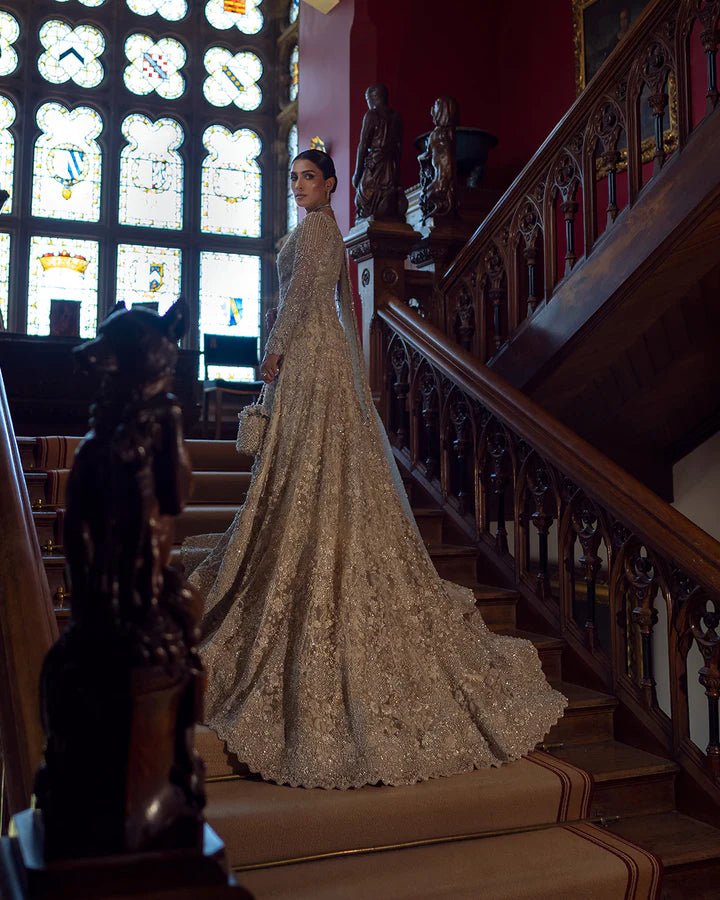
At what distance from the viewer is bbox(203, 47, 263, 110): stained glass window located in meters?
11.6

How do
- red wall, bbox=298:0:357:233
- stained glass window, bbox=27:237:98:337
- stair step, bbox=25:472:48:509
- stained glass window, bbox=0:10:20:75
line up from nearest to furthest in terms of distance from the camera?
stair step, bbox=25:472:48:509 < red wall, bbox=298:0:357:233 < stained glass window, bbox=27:237:98:337 < stained glass window, bbox=0:10:20:75

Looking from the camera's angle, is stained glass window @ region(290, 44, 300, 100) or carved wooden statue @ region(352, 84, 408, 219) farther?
stained glass window @ region(290, 44, 300, 100)

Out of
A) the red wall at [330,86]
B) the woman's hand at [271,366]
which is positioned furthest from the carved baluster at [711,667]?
the red wall at [330,86]

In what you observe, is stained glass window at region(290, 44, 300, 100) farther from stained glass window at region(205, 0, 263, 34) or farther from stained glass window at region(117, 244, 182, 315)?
stained glass window at region(117, 244, 182, 315)

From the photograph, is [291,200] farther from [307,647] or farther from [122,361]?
[122,361]

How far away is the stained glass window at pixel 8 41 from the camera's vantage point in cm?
1077

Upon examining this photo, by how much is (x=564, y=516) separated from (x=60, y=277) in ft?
28.0

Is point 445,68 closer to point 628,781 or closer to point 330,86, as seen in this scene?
point 330,86

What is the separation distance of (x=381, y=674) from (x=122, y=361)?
2.04 metres

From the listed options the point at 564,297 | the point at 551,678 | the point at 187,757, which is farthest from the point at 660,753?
the point at 187,757

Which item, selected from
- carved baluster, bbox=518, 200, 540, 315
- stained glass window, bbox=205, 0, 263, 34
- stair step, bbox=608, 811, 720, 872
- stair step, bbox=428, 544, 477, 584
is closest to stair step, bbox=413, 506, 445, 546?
stair step, bbox=428, 544, 477, 584

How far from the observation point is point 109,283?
10969 millimetres

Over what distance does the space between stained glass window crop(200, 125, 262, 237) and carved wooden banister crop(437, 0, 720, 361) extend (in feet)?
22.4

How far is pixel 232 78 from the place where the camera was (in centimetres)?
1164
